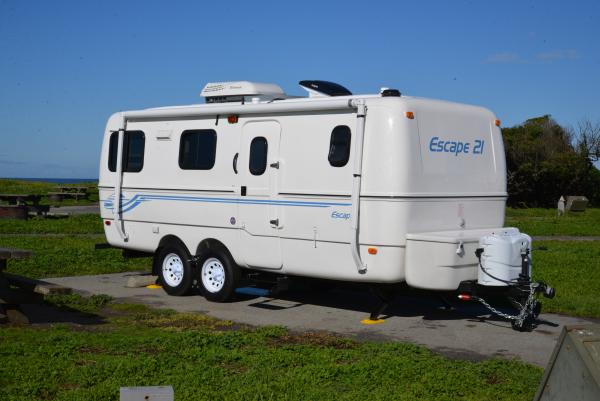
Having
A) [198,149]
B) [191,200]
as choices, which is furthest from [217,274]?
[198,149]

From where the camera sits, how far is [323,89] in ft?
38.2

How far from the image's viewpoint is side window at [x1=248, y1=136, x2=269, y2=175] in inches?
445

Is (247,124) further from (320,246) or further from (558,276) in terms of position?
(558,276)

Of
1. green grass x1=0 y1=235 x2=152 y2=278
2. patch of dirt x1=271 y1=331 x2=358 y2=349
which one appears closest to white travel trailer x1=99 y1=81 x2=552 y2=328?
patch of dirt x1=271 y1=331 x2=358 y2=349

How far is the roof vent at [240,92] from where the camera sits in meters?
12.0

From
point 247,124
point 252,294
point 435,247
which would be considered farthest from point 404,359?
point 247,124

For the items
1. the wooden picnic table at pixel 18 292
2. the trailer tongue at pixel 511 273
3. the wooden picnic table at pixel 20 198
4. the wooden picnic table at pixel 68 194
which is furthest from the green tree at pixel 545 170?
the wooden picnic table at pixel 18 292

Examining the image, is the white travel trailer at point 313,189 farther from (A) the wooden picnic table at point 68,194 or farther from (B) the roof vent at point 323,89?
(A) the wooden picnic table at point 68,194

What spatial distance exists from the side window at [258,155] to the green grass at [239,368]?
2803mm

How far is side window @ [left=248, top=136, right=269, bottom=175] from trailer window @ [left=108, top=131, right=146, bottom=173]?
2425 millimetres

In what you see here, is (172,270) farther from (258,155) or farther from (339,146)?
(339,146)

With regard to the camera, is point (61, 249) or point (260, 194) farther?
point (61, 249)

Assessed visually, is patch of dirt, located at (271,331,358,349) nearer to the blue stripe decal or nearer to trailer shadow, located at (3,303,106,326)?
the blue stripe decal

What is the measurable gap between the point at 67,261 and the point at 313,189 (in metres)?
7.27
